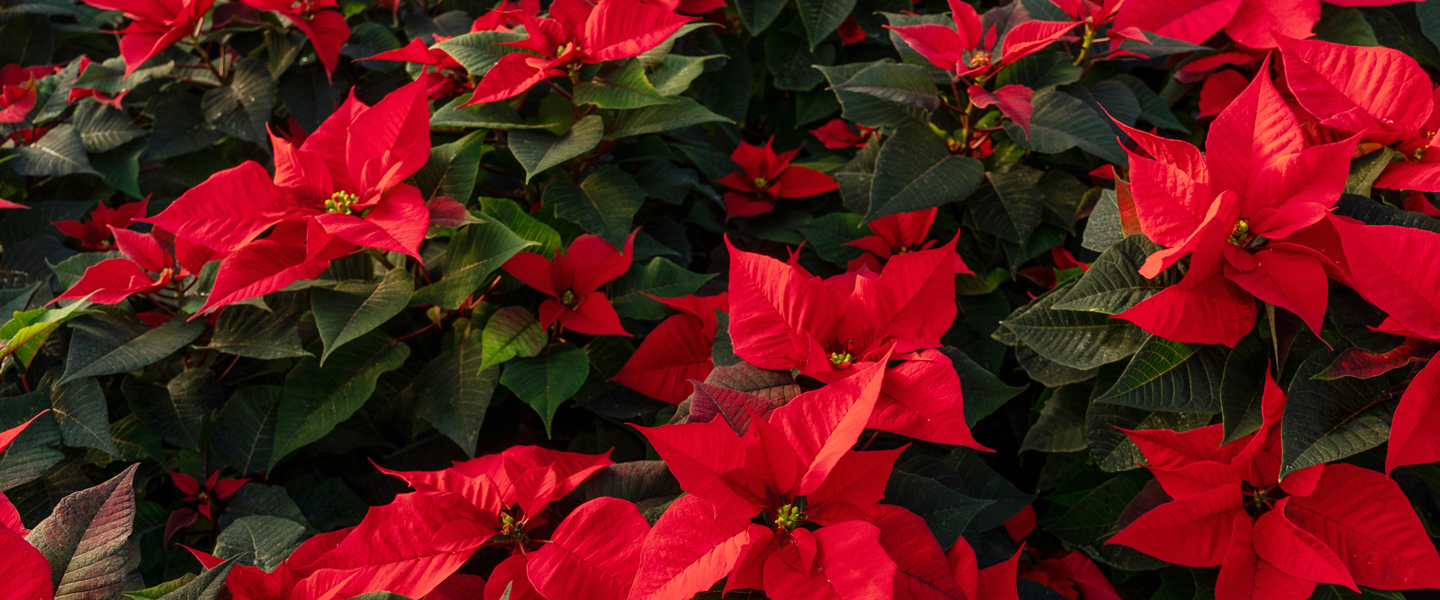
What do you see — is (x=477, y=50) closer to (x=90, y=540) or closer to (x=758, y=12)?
(x=758, y=12)

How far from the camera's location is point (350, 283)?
81cm

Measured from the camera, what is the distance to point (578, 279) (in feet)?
2.77

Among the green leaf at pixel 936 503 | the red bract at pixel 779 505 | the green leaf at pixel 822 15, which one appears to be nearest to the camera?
the red bract at pixel 779 505

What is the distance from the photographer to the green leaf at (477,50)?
898 millimetres

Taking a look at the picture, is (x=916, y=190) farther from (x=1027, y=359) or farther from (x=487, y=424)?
(x=487, y=424)

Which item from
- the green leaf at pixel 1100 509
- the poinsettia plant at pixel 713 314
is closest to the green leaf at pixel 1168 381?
the poinsettia plant at pixel 713 314

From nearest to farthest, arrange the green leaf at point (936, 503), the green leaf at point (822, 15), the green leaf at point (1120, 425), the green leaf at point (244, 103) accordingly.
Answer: the green leaf at point (936, 503) → the green leaf at point (1120, 425) → the green leaf at point (244, 103) → the green leaf at point (822, 15)

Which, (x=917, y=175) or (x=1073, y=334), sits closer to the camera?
(x=1073, y=334)

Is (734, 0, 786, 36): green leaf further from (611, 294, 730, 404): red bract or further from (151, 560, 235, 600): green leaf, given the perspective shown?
(151, 560, 235, 600): green leaf

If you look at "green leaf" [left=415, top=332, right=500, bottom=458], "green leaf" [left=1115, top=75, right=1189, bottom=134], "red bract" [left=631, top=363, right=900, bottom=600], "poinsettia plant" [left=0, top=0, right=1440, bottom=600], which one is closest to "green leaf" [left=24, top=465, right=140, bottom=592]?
"poinsettia plant" [left=0, top=0, right=1440, bottom=600]

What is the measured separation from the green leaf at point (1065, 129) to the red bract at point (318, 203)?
2.07 ft

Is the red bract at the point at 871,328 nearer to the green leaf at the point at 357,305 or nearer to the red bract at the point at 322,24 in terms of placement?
the green leaf at the point at 357,305

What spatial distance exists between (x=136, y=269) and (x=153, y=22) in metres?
0.35

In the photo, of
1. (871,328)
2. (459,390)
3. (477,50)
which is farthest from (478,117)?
(871,328)
